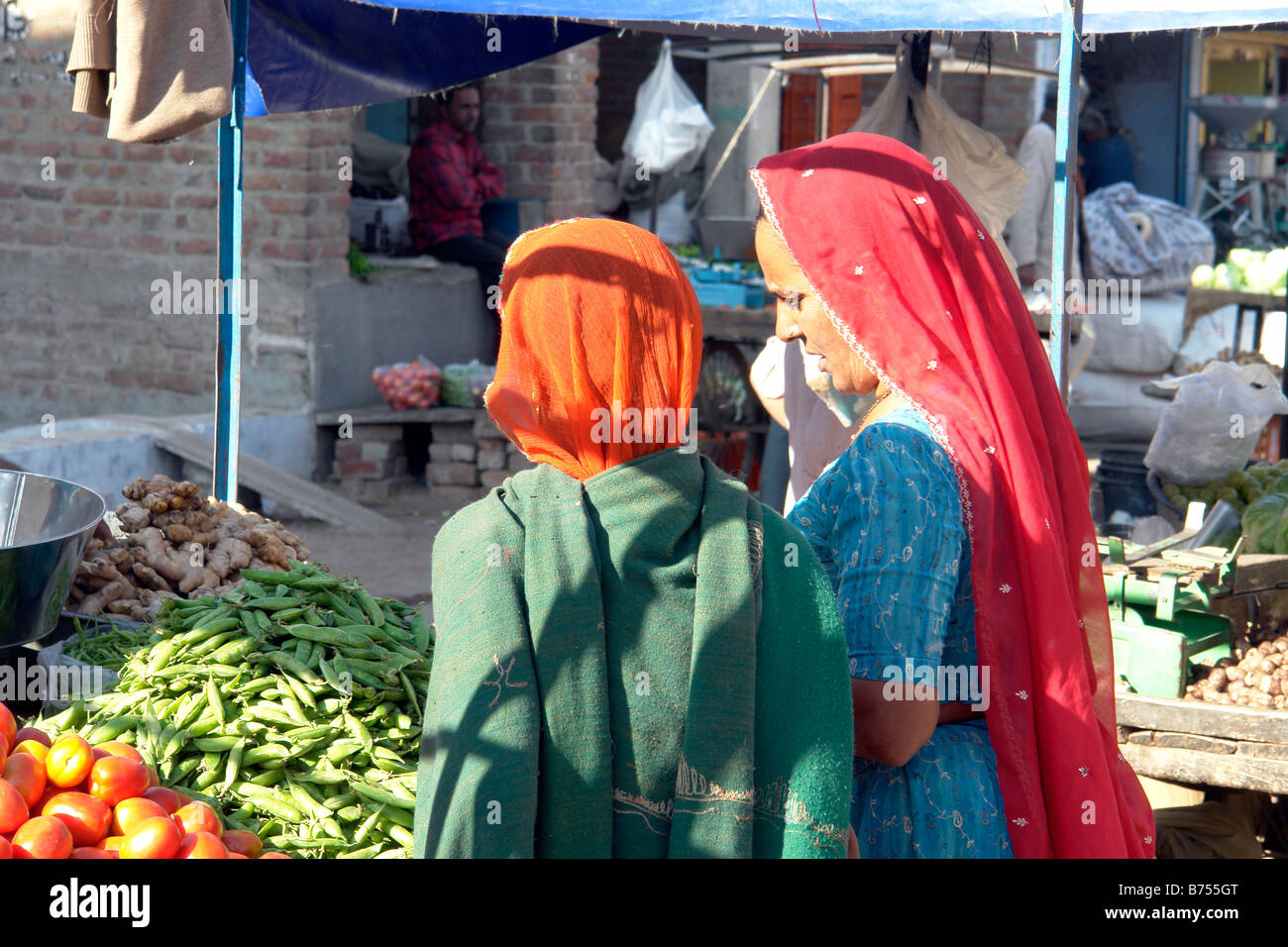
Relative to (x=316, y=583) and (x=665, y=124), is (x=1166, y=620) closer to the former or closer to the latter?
(x=316, y=583)

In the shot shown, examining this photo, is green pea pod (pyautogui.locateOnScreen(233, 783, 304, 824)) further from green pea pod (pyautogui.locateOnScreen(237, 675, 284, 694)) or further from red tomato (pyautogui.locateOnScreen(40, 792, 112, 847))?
red tomato (pyautogui.locateOnScreen(40, 792, 112, 847))

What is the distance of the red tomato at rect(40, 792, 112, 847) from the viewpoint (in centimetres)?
212

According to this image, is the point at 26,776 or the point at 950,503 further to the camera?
the point at 26,776

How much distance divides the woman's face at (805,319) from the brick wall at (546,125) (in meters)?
7.28

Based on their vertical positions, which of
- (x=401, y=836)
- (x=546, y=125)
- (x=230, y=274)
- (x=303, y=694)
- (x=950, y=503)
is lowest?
(x=401, y=836)

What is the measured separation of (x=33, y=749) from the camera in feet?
7.42

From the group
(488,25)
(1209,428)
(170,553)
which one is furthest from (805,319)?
(488,25)

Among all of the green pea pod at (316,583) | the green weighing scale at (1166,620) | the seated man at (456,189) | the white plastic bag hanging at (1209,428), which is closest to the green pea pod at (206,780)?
the green pea pod at (316,583)


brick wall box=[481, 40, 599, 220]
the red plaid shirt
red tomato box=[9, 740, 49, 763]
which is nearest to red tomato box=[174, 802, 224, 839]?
red tomato box=[9, 740, 49, 763]

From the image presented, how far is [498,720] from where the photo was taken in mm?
1422

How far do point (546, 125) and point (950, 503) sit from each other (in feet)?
25.9

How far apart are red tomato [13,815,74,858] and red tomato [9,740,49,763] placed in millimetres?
211

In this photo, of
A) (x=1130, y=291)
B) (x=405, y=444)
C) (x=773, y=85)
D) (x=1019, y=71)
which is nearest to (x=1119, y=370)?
(x=1130, y=291)
